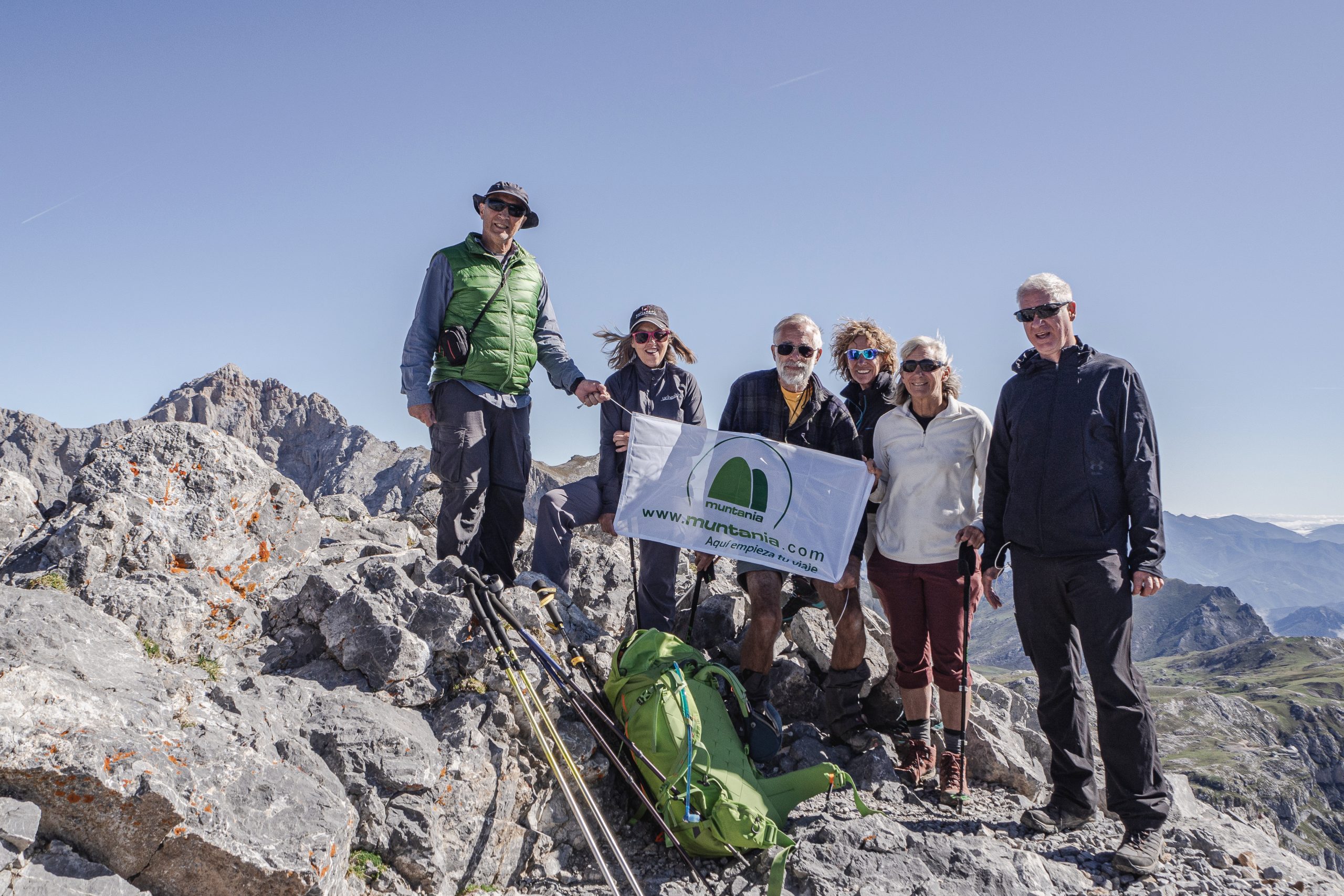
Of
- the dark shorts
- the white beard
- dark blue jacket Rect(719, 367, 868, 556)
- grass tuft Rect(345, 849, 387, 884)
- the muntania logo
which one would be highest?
the white beard

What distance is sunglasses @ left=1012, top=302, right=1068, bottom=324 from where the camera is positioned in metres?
7.04

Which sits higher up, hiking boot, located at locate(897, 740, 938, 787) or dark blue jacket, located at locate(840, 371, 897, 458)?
dark blue jacket, located at locate(840, 371, 897, 458)

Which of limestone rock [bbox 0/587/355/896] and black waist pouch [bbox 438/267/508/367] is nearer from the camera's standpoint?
limestone rock [bbox 0/587/355/896]

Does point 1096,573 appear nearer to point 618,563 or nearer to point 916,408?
point 916,408

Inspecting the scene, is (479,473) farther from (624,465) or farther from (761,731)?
(761,731)

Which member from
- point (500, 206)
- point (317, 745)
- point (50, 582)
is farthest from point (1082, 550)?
point (50, 582)

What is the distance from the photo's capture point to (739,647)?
9703mm

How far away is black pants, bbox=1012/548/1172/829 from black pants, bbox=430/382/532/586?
5.45 metres

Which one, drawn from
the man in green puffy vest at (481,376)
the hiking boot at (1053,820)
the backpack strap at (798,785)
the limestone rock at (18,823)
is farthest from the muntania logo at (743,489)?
the limestone rock at (18,823)

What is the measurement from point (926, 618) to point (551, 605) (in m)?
3.97

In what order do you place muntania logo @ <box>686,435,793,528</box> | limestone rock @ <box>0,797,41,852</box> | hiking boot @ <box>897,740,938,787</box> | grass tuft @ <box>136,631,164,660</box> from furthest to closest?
muntania logo @ <box>686,435,793,528</box> < hiking boot @ <box>897,740,938,787</box> < grass tuft @ <box>136,631,164,660</box> < limestone rock @ <box>0,797,41,852</box>

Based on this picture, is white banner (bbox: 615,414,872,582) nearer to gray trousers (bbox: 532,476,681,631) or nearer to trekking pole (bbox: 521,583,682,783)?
gray trousers (bbox: 532,476,681,631)

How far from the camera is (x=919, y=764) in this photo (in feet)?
26.4

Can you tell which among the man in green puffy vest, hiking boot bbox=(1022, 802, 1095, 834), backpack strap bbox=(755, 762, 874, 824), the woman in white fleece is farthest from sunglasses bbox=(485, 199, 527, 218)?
hiking boot bbox=(1022, 802, 1095, 834)
